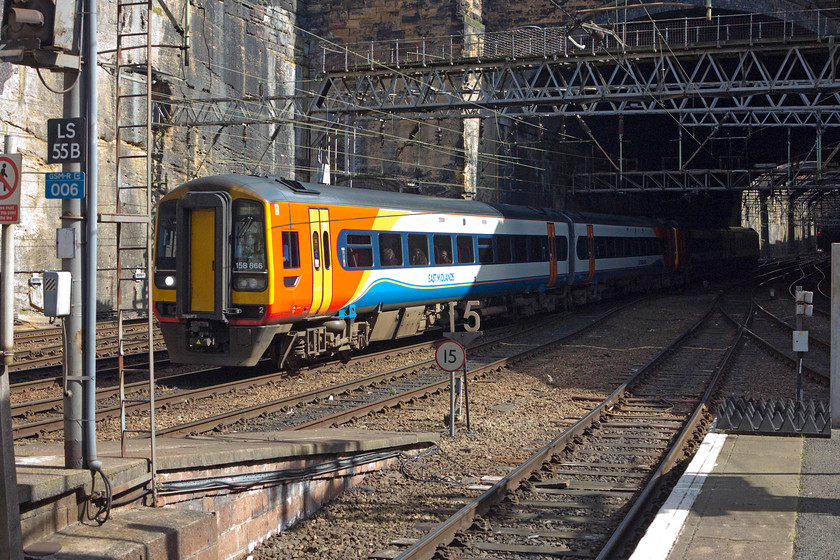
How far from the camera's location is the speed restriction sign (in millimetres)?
10555

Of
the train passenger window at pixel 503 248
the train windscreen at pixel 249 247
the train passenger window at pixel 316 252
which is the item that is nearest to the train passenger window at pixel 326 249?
the train passenger window at pixel 316 252

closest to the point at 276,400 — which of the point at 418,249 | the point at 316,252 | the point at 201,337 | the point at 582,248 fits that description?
the point at 201,337

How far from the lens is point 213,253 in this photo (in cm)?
1317

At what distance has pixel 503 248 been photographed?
67.8ft

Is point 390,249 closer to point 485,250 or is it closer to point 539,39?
point 485,250

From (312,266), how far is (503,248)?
788cm

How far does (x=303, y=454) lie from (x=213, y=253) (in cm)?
588

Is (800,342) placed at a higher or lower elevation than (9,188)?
lower

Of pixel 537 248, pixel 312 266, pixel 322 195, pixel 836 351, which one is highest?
pixel 322 195

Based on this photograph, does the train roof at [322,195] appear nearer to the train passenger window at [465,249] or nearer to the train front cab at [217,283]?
the train front cab at [217,283]

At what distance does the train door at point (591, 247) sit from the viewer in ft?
86.7

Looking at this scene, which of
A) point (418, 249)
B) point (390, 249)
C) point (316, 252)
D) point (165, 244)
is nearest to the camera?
point (165, 244)

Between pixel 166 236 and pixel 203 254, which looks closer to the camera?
pixel 203 254

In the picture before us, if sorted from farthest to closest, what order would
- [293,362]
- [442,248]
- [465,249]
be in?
1. [465,249]
2. [442,248]
3. [293,362]
